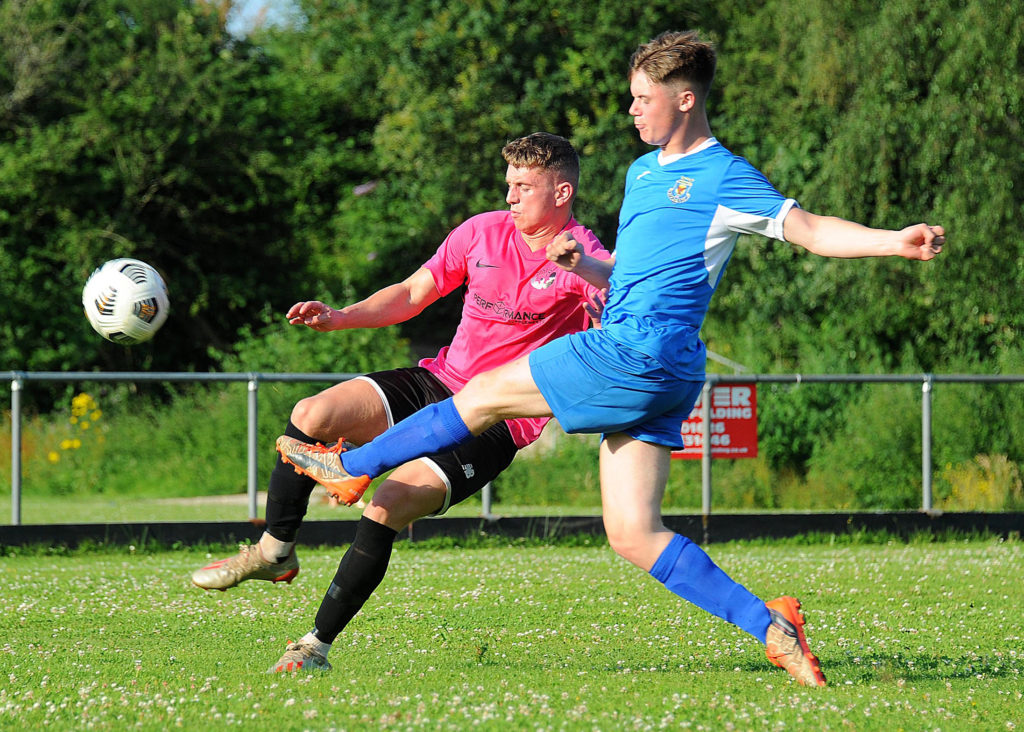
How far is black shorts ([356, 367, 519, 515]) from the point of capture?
5.34m

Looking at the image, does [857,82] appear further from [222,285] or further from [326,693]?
[326,693]

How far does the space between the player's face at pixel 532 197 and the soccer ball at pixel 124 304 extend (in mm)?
2050

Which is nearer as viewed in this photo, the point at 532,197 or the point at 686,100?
the point at 686,100

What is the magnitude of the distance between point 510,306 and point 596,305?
55 cm

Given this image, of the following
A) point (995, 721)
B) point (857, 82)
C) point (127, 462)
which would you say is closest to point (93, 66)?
point (127, 462)

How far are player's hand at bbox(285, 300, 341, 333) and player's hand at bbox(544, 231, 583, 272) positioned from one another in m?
1.22

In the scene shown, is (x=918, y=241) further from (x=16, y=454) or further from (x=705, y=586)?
(x=16, y=454)

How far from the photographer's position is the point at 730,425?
1233 centimetres

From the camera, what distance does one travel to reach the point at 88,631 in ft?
22.0

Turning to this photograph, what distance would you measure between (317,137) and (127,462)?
13706 mm

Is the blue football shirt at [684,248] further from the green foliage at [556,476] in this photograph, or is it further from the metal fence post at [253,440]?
the green foliage at [556,476]

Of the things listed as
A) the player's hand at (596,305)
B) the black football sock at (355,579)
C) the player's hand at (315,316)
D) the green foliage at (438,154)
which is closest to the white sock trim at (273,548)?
the black football sock at (355,579)

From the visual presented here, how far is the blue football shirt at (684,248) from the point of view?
15.5 ft

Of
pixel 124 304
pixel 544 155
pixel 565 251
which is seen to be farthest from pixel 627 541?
pixel 124 304
